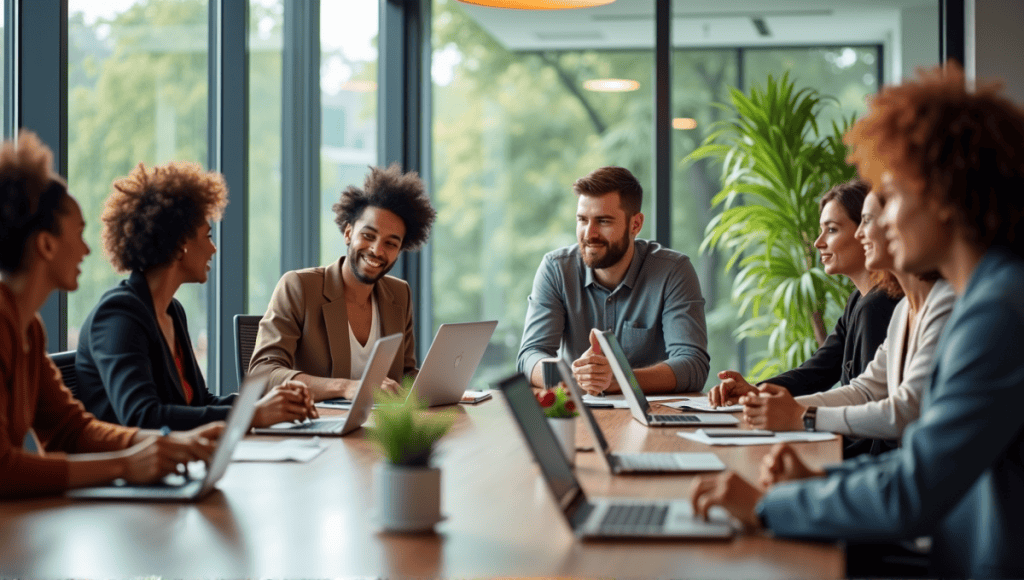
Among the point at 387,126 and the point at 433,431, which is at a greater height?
the point at 387,126

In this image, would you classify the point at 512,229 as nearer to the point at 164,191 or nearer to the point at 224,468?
the point at 164,191

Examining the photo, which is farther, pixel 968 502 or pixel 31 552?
pixel 968 502

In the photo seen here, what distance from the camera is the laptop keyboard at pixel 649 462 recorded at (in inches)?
75.4

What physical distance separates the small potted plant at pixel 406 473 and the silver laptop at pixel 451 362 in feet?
3.69

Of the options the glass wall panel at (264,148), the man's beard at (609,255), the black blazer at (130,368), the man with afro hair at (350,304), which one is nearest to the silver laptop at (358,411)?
the black blazer at (130,368)

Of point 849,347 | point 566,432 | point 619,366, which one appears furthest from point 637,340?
Result: point 566,432

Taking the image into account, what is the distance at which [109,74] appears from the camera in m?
3.73

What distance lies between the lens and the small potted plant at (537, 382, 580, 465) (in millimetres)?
2010

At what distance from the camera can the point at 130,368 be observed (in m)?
2.21

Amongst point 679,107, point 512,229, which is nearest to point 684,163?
point 679,107

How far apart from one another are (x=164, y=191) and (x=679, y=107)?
3570 millimetres

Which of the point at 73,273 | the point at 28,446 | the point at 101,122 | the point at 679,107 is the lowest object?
the point at 28,446

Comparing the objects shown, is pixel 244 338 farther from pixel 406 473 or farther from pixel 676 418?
pixel 406 473

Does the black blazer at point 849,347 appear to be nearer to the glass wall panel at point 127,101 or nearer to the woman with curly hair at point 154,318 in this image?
the woman with curly hair at point 154,318
